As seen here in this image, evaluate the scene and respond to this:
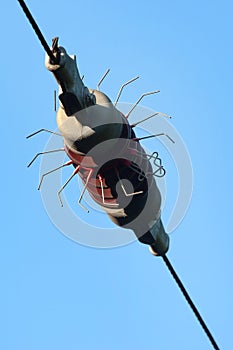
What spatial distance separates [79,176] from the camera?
11.6 m

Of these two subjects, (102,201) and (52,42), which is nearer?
(52,42)

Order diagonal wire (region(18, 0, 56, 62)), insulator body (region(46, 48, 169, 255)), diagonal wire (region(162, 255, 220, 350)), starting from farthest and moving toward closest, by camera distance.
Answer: diagonal wire (region(162, 255, 220, 350)), insulator body (region(46, 48, 169, 255)), diagonal wire (region(18, 0, 56, 62))

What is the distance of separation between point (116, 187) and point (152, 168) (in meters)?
0.72

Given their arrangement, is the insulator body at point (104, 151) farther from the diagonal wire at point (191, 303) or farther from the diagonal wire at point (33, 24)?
the diagonal wire at point (191, 303)

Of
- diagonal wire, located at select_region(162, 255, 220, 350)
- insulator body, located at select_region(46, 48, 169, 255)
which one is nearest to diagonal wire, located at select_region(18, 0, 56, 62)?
insulator body, located at select_region(46, 48, 169, 255)

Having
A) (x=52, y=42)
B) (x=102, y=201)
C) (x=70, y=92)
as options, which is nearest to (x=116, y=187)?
(x=102, y=201)

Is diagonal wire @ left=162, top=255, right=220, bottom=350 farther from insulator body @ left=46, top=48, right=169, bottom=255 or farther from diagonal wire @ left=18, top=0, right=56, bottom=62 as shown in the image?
diagonal wire @ left=18, top=0, right=56, bottom=62

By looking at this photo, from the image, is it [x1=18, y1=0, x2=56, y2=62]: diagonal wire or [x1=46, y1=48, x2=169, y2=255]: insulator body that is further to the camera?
[x1=46, y1=48, x2=169, y2=255]: insulator body

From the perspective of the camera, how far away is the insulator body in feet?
33.8

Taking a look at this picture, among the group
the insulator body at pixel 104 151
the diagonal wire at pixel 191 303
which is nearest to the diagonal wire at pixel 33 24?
the insulator body at pixel 104 151

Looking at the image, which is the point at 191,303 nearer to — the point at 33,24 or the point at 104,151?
the point at 104,151

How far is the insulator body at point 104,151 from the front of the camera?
1029 centimetres

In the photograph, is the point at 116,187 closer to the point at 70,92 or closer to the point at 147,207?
the point at 147,207

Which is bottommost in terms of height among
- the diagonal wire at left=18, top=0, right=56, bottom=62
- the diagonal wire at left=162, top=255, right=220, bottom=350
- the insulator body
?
the diagonal wire at left=162, top=255, right=220, bottom=350
